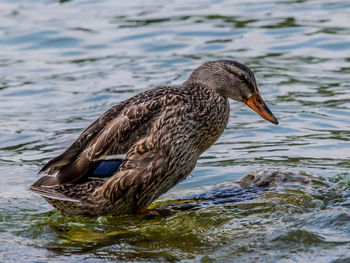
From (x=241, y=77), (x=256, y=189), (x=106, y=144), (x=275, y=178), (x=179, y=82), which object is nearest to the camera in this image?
(x=106, y=144)

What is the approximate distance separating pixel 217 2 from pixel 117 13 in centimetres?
211

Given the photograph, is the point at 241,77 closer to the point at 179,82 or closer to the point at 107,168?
the point at 107,168

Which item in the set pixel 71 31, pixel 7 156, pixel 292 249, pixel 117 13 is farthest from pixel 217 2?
pixel 292 249

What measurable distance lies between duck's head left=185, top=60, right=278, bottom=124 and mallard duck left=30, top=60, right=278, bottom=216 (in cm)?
46

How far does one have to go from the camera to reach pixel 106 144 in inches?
246

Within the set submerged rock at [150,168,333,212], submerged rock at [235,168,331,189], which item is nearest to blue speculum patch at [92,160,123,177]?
submerged rock at [150,168,333,212]

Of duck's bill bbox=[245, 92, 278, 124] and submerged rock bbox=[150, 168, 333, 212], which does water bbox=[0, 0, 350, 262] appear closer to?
submerged rock bbox=[150, 168, 333, 212]

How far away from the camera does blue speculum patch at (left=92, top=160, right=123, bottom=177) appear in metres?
6.25

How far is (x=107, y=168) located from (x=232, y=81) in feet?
4.67

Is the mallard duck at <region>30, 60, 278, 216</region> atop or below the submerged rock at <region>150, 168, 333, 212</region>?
atop

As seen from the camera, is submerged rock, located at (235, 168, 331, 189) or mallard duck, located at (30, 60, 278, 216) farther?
submerged rock, located at (235, 168, 331, 189)

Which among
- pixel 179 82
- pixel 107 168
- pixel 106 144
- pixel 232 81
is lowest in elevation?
pixel 179 82

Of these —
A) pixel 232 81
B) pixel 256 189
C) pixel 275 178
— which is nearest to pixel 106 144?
pixel 232 81

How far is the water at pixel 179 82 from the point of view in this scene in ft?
18.8
